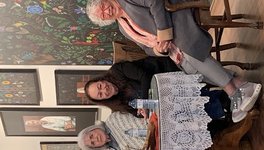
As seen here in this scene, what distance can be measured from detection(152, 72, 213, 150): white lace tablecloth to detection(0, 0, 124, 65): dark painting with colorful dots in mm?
1634

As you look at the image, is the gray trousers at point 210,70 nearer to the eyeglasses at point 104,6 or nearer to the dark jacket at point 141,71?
the dark jacket at point 141,71

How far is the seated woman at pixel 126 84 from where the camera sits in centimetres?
276

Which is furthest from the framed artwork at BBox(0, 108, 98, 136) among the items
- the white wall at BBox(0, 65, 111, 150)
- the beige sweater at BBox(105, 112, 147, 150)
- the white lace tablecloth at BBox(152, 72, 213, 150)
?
the white lace tablecloth at BBox(152, 72, 213, 150)

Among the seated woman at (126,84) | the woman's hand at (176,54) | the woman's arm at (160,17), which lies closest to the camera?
the woman's arm at (160,17)

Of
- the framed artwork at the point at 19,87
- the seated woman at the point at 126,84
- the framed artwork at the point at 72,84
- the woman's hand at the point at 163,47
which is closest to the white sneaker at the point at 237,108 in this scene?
the seated woman at the point at 126,84

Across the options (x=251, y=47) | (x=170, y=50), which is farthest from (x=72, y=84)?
(x=170, y=50)

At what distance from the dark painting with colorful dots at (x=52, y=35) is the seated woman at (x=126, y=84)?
3.40ft

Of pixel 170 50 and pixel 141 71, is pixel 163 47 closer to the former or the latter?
pixel 170 50

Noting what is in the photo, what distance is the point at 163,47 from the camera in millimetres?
2602

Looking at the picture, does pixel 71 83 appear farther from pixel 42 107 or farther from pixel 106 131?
pixel 106 131

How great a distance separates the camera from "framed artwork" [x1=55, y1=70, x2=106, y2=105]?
14.4 feet

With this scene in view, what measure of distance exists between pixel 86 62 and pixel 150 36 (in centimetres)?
179

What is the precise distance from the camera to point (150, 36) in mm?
2615

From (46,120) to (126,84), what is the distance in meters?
2.22
